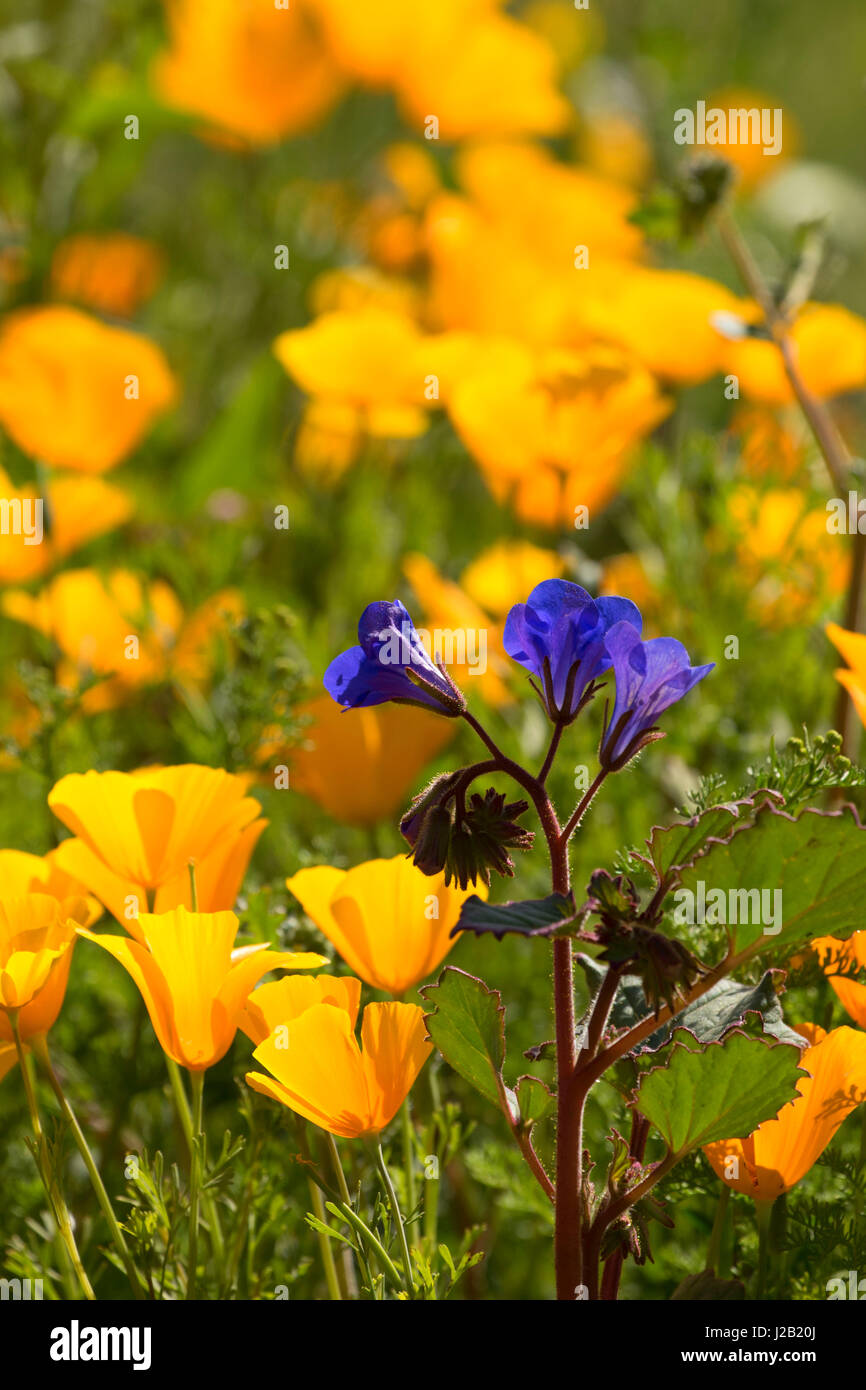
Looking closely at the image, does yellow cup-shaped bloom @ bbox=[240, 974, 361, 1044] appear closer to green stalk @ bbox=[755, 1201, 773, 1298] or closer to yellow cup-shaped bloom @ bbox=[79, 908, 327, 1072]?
yellow cup-shaped bloom @ bbox=[79, 908, 327, 1072]

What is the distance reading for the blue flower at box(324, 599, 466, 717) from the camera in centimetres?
42

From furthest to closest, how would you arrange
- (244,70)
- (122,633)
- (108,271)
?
1. (108,271)
2. (244,70)
3. (122,633)

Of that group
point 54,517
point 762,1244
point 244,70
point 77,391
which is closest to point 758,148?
point 244,70

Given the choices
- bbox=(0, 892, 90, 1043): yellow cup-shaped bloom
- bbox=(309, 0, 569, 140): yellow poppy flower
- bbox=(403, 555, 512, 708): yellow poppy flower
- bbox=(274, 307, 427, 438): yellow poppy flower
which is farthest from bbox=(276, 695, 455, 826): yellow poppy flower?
bbox=(309, 0, 569, 140): yellow poppy flower

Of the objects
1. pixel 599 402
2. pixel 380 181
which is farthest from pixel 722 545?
pixel 380 181

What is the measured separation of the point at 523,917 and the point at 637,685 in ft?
0.28

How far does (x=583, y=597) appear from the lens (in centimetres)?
43

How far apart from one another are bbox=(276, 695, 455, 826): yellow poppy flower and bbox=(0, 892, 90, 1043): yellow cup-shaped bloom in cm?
18

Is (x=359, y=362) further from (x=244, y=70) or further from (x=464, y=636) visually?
(x=244, y=70)

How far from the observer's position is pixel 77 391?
3.20ft

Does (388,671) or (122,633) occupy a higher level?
(122,633)

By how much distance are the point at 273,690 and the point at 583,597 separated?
0.92 feet

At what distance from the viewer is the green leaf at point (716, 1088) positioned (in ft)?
1.28

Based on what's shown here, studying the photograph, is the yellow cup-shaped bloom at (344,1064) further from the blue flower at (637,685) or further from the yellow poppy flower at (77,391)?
the yellow poppy flower at (77,391)
